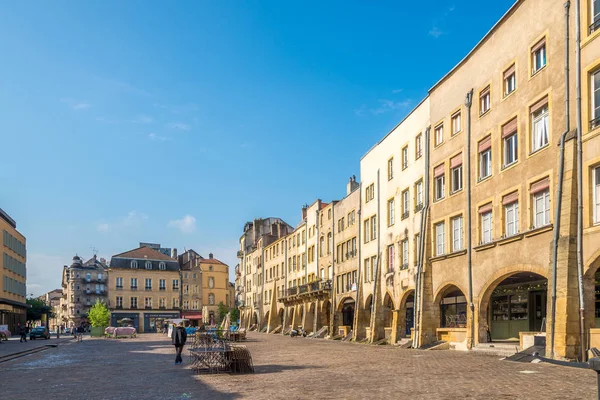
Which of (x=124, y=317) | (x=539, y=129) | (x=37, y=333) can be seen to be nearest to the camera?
(x=539, y=129)

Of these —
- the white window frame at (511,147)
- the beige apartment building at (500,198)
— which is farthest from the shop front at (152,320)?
the white window frame at (511,147)

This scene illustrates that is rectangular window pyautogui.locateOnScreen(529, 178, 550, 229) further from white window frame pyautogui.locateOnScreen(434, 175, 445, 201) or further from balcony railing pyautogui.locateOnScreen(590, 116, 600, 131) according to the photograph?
white window frame pyautogui.locateOnScreen(434, 175, 445, 201)

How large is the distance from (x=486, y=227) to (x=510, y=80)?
20.4 ft

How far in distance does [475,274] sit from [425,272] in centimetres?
527

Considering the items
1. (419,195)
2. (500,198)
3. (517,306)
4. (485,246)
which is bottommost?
(517,306)

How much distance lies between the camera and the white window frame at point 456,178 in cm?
3061

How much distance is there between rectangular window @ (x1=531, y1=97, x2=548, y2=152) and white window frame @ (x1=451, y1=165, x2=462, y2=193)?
666 centimetres

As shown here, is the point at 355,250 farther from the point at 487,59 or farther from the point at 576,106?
the point at 576,106

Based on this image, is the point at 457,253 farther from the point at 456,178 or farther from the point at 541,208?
the point at 541,208

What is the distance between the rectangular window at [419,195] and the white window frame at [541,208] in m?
11.7

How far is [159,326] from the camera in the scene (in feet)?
302

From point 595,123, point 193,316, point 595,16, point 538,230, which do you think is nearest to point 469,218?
point 538,230

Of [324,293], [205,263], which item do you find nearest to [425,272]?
[324,293]

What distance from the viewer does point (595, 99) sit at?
20.2 m
